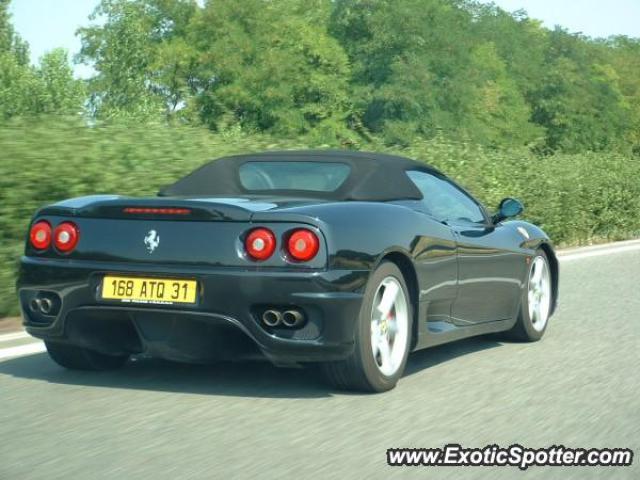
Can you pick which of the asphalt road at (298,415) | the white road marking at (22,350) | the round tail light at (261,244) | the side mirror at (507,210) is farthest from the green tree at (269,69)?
the round tail light at (261,244)

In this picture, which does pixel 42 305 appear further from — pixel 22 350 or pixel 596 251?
pixel 596 251

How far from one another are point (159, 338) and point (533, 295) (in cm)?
346

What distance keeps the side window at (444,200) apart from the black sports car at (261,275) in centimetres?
19

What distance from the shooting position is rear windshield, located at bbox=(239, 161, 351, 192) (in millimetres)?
6949

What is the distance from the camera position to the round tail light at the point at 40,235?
Answer: 20.7 feet

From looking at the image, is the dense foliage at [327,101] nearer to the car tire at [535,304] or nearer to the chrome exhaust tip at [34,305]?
the chrome exhaust tip at [34,305]

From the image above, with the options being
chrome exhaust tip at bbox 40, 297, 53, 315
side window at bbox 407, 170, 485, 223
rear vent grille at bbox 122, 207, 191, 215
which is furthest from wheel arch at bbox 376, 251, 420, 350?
chrome exhaust tip at bbox 40, 297, 53, 315

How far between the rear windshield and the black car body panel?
309mm

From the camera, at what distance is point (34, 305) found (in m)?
6.33

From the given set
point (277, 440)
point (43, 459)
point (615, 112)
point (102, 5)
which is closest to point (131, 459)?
point (43, 459)

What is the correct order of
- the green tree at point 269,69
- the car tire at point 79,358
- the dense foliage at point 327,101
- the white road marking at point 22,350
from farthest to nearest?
the green tree at point 269,69 → the dense foliage at point 327,101 → the white road marking at point 22,350 → the car tire at point 79,358

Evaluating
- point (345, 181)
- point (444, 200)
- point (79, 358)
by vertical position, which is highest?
point (345, 181)

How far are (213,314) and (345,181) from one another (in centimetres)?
132

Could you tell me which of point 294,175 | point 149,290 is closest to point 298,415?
point 149,290
